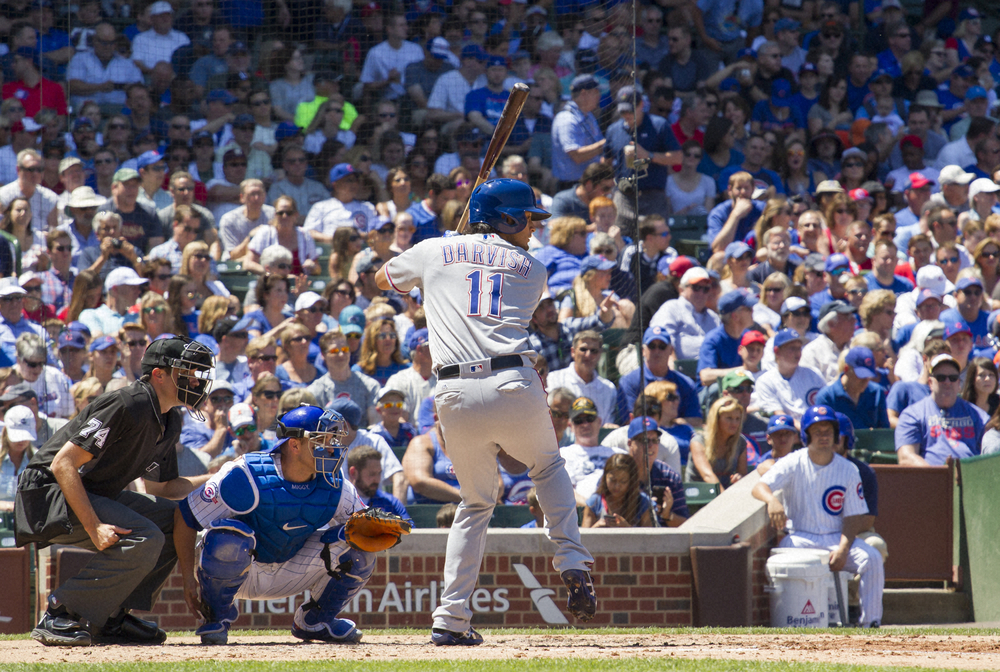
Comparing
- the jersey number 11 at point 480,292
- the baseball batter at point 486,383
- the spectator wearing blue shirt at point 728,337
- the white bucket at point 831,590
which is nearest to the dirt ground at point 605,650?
the baseball batter at point 486,383

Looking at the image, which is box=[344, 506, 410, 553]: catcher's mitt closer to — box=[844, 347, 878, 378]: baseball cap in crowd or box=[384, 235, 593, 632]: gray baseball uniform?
box=[384, 235, 593, 632]: gray baseball uniform

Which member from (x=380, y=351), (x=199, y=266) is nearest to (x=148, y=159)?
(x=199, y=266)

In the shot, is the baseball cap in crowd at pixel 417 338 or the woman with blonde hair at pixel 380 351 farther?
the woman with blonde hair at pixel 380 351

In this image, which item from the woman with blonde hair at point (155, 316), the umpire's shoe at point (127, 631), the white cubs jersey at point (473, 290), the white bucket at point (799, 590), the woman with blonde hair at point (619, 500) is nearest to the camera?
the white cubs jersey at point (473, 290)

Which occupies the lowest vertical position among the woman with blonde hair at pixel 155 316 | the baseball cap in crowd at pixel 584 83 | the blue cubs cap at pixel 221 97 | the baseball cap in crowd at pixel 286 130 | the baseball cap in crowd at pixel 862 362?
the baseball cap in crowd at pixel 862 362

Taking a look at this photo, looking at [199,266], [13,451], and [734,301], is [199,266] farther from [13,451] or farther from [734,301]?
[734,301]

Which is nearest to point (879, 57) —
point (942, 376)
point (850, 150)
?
point (850, 150)

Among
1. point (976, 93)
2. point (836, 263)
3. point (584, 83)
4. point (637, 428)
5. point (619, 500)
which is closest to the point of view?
point (619, 500)

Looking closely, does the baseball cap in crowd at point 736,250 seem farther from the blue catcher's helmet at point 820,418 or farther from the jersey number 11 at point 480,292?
the jersey number 11 at point 480,292
